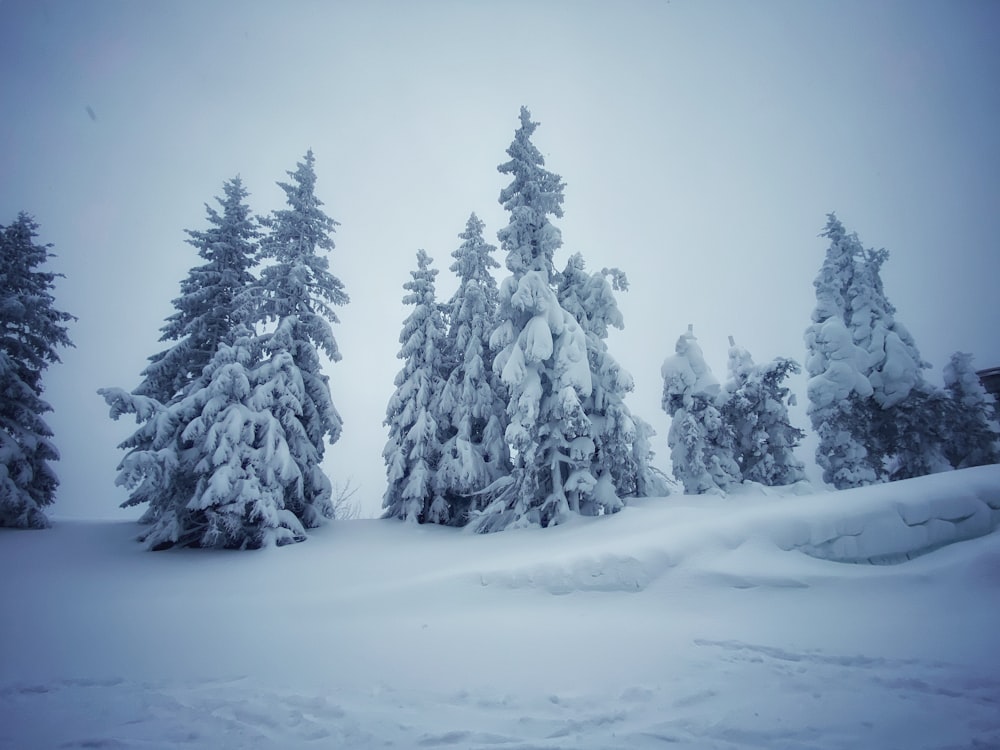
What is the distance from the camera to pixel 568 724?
3.83m

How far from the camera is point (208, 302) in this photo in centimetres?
1673

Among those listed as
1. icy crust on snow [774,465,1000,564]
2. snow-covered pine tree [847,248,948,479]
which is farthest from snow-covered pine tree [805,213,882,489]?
icy crust on snow [774,465,1000,564]

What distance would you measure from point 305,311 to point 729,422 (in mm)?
21077

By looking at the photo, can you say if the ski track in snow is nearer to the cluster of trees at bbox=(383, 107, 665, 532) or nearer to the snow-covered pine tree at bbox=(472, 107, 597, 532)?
the snow-covered pine tree at bbox=(472, 107, 597, 532)

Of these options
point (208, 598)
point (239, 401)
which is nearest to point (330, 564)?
point (208, 598)

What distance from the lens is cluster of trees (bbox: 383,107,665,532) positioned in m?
13.2

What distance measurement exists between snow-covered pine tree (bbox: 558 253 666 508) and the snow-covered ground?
3.48 meters

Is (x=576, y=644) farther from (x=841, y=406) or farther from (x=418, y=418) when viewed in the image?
(x=841, y=406)

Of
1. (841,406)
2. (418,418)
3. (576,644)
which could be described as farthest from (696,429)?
(576,644)

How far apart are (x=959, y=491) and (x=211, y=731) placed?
1199 cm

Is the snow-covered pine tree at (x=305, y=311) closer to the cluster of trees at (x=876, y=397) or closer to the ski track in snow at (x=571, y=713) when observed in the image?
the ski track in snow at (x=571, y=713)

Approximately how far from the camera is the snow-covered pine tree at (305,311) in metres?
15.4

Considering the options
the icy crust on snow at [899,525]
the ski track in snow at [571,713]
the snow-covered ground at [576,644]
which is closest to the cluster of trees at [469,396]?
the snow-covered ground at [576,644]

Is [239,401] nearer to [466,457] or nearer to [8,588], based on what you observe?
[8,588]
